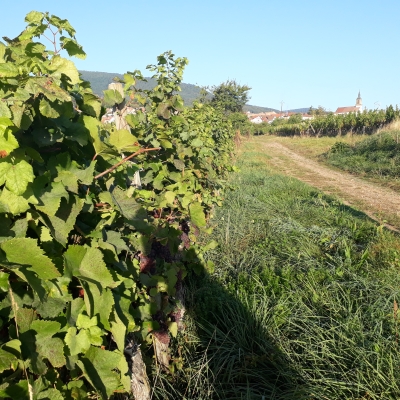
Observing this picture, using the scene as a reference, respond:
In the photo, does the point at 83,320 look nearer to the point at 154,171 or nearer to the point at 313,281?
the point at 154,171

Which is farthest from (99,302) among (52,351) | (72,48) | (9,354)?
(72,48)

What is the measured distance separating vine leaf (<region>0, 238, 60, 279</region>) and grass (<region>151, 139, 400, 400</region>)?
63.4 inches

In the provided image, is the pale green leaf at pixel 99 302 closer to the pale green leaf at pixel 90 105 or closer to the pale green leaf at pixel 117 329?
the pale green leaf at pixel 117 329

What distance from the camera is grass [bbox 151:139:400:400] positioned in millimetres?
2377

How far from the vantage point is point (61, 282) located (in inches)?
46.1

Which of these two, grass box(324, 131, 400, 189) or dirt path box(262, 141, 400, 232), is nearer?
dirt path box(262, 141, 400, 232)

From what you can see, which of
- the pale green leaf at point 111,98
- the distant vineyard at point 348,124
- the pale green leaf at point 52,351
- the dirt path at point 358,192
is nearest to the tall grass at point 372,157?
the dirt path at point 358,192

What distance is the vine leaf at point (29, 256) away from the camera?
3.10ft

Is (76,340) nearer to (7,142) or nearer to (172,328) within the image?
(7,142)

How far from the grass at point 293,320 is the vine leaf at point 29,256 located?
1610mm

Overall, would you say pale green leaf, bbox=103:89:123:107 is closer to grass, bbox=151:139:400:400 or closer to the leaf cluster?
the leaf cluster

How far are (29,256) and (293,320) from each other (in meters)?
2.47

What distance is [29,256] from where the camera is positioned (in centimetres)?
95

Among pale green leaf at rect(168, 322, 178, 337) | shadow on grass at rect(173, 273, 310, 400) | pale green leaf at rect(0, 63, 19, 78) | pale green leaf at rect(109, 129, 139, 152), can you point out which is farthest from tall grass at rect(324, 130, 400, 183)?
pale green leaf at rect(0, 63, 19, 78)
